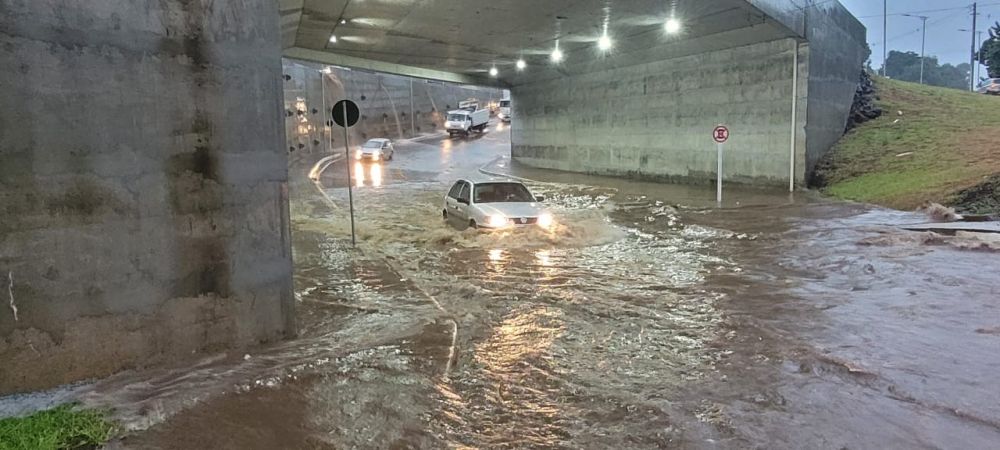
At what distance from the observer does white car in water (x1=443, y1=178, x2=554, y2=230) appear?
41.6ft

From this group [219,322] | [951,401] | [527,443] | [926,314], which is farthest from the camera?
[926,314]

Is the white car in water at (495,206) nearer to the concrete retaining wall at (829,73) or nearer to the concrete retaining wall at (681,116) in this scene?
the concrete retaining wall at (681,116)

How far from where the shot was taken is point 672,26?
A: 1936 cm

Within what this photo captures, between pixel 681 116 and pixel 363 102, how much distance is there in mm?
38374

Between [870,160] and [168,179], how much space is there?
19843 mm

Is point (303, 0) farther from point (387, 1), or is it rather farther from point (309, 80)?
point (309, 80)

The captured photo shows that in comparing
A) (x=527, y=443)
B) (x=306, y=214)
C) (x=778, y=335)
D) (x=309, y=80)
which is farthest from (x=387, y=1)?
(x=309, y=80)

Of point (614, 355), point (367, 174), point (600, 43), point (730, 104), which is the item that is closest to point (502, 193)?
point (614, 355)

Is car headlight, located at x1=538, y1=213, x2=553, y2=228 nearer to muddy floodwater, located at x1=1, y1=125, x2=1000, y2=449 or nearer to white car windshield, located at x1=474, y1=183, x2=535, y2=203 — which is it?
muddy floodwater, located at x1=1, y1=125, x2=1000, y2=449

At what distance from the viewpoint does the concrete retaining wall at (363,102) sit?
4562cm

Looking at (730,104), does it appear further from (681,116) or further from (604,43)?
(604,43)

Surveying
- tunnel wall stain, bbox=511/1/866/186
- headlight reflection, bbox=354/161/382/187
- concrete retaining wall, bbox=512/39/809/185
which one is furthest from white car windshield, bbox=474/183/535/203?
headlight reflection, bbox=354/161/382/187

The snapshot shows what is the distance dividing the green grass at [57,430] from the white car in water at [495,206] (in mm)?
8767

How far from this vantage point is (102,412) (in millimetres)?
4520
